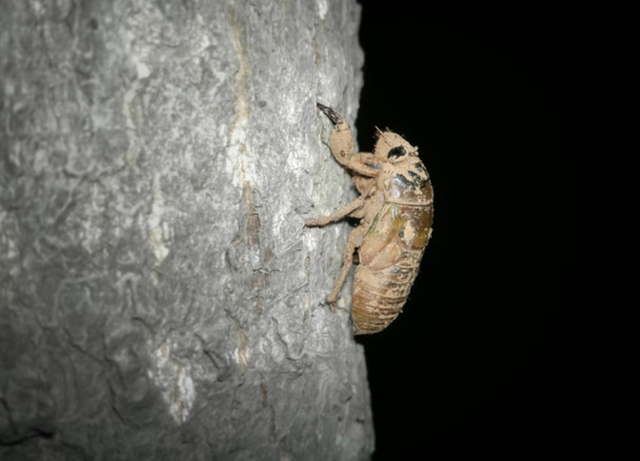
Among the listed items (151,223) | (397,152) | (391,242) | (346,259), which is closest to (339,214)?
(346,259)

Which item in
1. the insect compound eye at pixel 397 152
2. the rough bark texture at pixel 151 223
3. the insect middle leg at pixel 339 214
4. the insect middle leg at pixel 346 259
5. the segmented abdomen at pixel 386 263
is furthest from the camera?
the insect compound eye at pixel 397 152

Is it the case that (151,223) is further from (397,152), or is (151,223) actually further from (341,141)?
(397,152)

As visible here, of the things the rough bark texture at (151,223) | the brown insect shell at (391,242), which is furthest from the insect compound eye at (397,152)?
the rough bark texture at (151,223)

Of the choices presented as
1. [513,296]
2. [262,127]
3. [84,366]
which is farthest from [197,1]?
[513,296]

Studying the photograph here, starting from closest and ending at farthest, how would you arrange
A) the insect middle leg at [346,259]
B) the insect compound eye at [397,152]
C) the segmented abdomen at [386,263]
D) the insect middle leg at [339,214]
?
the insect middle leg at [339,214], the insect middle leg at [346,259], the segmented abdomen at [386,263], the insect compound eye at [397,152]

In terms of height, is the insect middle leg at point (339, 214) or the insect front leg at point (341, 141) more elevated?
the insect front leg at point (341, 141)

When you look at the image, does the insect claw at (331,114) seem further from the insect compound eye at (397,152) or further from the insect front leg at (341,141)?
the insect compound eye at (397,152)

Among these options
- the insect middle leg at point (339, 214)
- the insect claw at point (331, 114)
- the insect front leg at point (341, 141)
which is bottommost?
the insect middle leg at point (339, 214)
